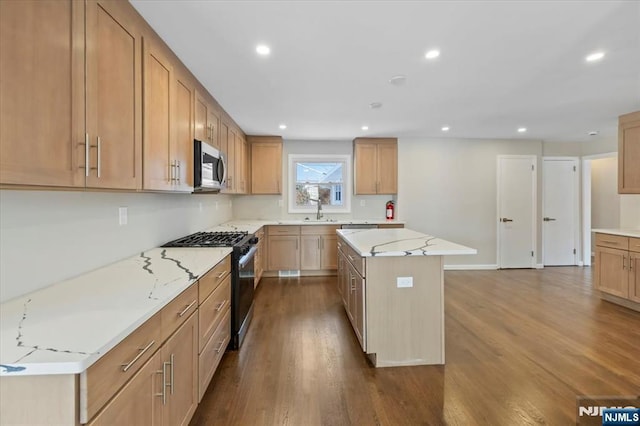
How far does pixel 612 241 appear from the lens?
3666 mm

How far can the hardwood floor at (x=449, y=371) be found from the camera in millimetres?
1807

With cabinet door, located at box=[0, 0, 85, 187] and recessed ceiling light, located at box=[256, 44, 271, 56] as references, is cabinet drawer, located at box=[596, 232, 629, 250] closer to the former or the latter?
recessed ceiling light, located at box=[256, 44, 271, 56]

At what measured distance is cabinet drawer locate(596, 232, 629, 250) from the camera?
351 cm

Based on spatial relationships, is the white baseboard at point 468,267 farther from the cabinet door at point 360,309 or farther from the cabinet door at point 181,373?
the cabinet door at point 181,373

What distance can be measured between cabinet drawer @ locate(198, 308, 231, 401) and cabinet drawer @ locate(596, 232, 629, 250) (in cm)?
462

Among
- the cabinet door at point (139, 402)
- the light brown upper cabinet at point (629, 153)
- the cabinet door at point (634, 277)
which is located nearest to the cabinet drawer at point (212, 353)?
the cabinet door at point (139, 402)

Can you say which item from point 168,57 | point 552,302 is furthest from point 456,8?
point 552,302

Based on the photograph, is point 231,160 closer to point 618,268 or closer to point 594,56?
point 594,56

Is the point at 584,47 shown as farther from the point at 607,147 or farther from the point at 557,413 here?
the point at 607,147

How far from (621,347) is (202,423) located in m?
3.51

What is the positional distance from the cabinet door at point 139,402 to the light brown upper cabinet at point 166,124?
1.07 meters

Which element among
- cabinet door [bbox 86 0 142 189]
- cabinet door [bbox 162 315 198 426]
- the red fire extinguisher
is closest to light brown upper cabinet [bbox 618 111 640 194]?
the red fire extinguisher

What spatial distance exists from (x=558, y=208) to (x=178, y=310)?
265 inches

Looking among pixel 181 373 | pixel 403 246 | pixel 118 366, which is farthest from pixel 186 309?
pixel 403 246
